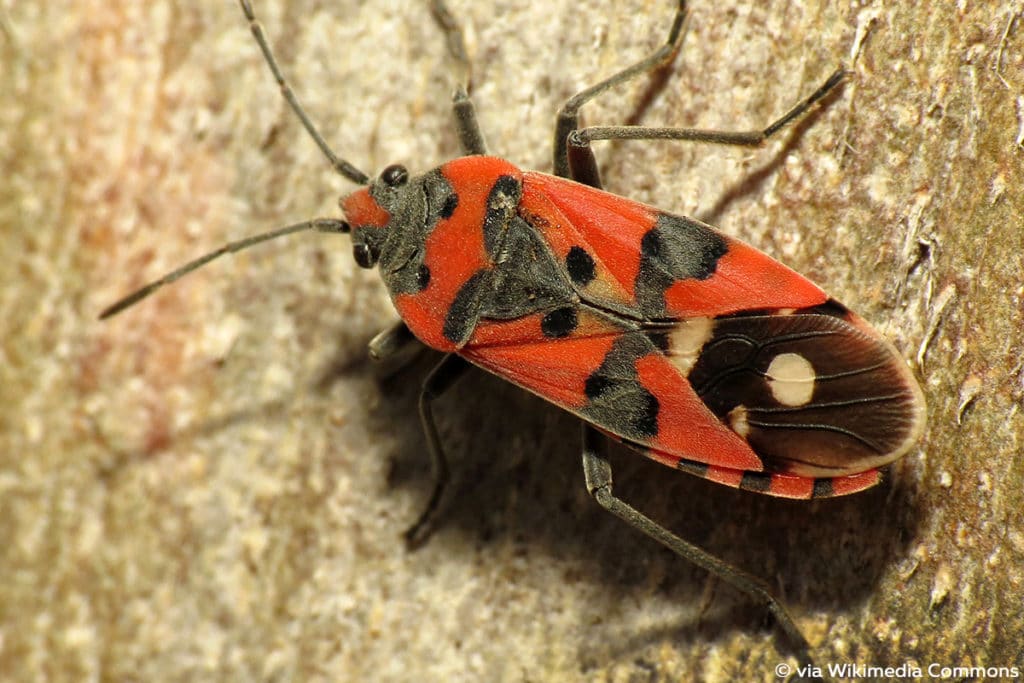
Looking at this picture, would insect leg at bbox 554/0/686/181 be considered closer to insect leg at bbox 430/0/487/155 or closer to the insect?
the insect

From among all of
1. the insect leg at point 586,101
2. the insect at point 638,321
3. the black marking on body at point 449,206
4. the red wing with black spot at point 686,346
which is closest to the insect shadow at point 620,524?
the insect at point 638,321

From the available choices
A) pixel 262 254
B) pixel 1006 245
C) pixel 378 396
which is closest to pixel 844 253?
pixel 1006 245

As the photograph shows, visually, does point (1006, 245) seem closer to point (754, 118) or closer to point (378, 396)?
point (754, 118)

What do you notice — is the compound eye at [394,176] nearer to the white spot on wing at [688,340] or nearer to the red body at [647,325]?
the red body at [647,325]

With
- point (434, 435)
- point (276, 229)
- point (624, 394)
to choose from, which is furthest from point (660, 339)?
point (276, 229)

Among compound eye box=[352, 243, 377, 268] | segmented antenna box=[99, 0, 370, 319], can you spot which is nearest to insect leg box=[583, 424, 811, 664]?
compound eye box=[352, 243, 377, 268]

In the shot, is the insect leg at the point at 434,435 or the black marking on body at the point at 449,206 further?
the insect leg at the point at 434,435
